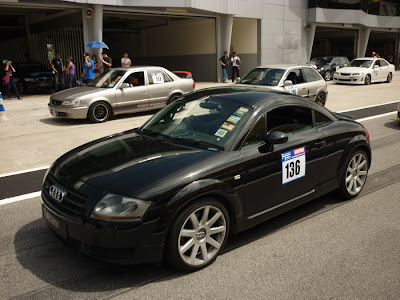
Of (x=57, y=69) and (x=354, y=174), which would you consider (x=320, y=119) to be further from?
(x=57, y=69)

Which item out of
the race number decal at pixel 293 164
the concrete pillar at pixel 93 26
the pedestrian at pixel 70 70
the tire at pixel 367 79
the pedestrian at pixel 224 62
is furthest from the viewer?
the pedestrian at pixel 224 62

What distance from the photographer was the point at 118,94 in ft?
37.6

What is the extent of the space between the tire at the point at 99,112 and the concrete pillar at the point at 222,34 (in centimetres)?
1433

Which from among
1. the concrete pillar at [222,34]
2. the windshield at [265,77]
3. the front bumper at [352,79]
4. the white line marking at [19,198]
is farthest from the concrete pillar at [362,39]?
the white line marking at [19,198]

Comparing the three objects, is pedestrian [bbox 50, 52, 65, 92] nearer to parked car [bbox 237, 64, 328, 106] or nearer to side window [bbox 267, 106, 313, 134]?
parked car [bbox 237, 64, 328, 106]

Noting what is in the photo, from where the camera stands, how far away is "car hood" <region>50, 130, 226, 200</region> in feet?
10.5

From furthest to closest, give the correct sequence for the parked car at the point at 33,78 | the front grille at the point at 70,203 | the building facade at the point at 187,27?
the building facade at the point at 187,27, the parked car at the point at 33,78, the front grille at the point at 70,203

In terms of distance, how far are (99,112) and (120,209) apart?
8.63m

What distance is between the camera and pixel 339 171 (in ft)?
15.8

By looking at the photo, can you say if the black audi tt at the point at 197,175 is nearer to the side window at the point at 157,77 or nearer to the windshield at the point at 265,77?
the windshield at the point at 265,77

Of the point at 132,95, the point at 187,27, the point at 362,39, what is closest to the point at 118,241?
the point at 132,95

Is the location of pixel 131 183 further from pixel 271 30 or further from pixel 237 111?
pixel 271 30

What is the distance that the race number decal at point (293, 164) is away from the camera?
161 inches

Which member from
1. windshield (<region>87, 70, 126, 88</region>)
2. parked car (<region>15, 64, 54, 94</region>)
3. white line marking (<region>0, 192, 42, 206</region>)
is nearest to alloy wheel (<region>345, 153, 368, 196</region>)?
white line marking (<region>0, 192, 42, 206</region>)
